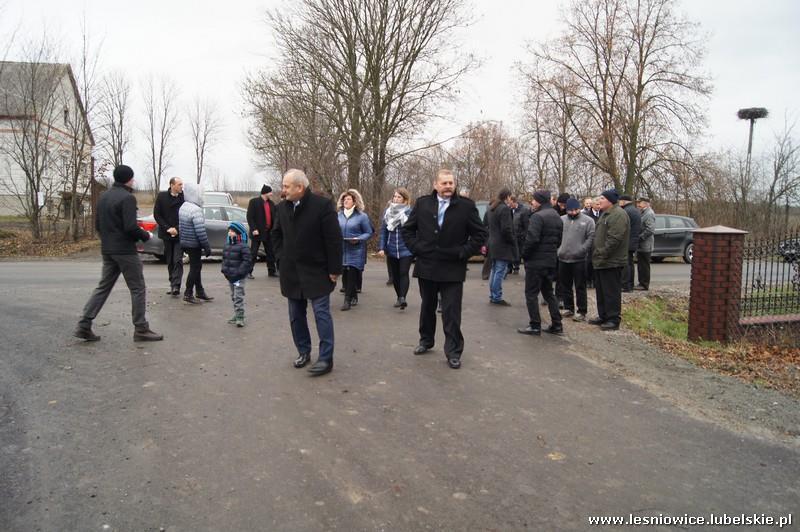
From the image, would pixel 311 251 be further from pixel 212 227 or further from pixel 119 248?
pixel 212 227

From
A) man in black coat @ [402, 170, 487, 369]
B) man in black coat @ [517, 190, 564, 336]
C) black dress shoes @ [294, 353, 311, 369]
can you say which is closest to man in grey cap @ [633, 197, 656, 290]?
man in black coat @ [517, 190, 564, 336]

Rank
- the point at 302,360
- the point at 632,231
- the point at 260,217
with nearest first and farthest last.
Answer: the point at 302,360 < the point at 632,231 < the point at 260,217

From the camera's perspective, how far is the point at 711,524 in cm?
313

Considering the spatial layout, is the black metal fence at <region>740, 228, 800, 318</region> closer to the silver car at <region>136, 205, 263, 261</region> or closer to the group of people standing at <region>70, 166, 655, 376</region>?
the group of people standing at <region>70, 166, 655, 376</region>

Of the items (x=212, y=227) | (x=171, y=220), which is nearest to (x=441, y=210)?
(x=171, y=220)

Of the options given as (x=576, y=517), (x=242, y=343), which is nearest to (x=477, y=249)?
(x=242, y=343)

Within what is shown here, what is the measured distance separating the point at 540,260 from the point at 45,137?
20.1m

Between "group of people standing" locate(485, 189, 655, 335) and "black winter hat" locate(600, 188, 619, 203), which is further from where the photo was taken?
"black winter hat" locate(600, 188, 619, 203)

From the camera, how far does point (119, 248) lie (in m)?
6.49

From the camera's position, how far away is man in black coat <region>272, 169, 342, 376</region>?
5586mm

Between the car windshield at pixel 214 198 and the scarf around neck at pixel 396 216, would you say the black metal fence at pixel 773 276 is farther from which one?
the car windshield at pixel 214 198

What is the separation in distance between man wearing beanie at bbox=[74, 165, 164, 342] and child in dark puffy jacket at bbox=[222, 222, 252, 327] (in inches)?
48.1

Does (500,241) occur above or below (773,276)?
above

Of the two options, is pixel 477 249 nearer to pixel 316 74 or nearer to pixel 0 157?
pixel 316 74
